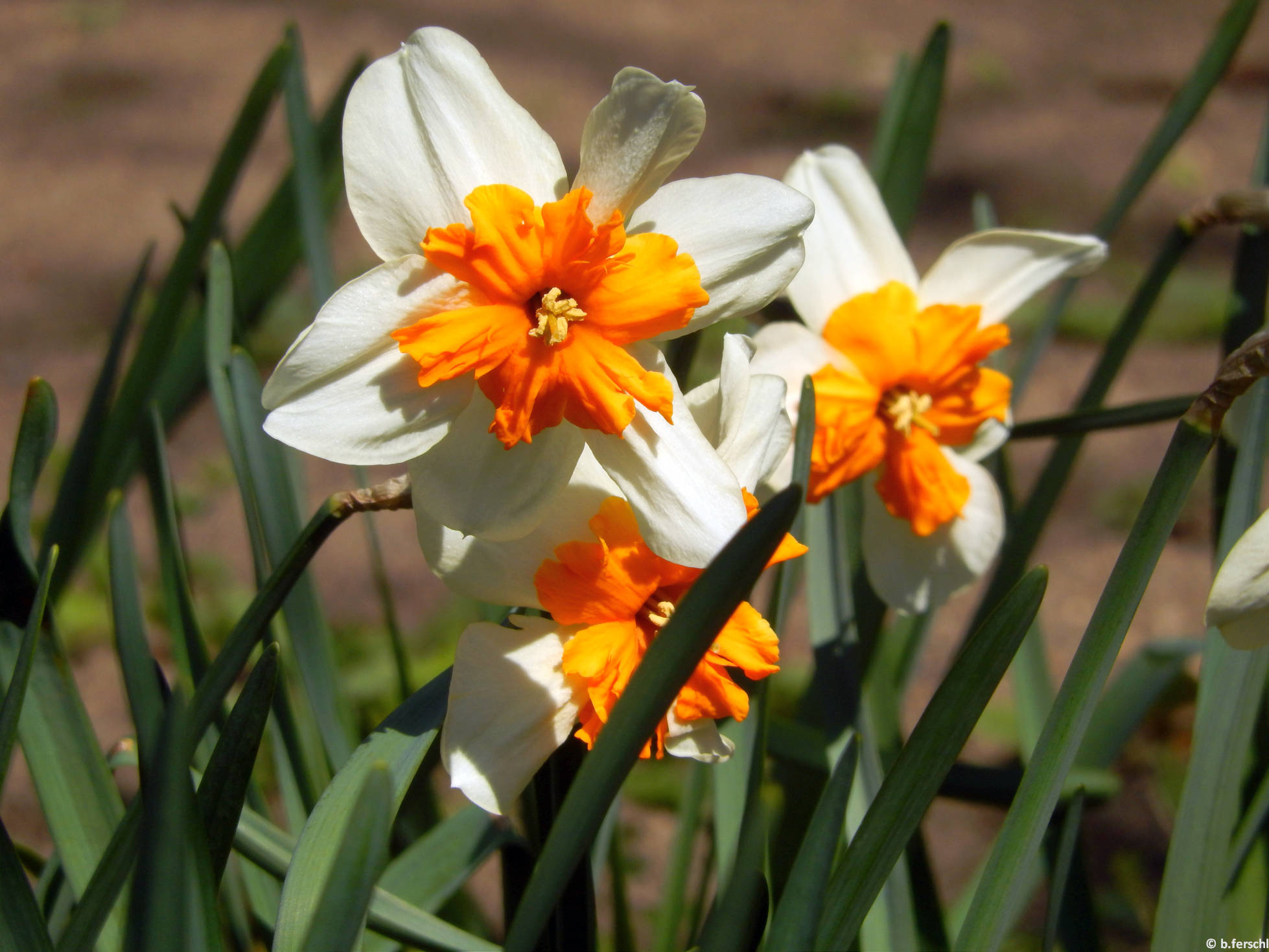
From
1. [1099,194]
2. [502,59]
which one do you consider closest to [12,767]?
[502,59]

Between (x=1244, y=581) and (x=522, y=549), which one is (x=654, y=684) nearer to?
(x=522, y=549)

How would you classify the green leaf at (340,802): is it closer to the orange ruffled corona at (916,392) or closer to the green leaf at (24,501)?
the green leaf at (24,501)

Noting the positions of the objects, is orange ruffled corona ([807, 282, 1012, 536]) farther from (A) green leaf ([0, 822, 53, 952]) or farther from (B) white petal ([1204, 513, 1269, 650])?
(A) green leaf ([0, 822, 53, 952])

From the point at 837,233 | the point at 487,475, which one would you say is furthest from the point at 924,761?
the point at 837,233

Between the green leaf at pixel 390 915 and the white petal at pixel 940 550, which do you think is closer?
the green leaf at pixel 390 915

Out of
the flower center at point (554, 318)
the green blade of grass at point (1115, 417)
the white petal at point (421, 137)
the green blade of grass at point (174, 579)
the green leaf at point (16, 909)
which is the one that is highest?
the green blade of grass at point (1115, 417)

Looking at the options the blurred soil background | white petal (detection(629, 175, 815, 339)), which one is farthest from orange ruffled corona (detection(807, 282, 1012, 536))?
the blurred soil background

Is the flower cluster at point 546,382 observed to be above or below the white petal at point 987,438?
below

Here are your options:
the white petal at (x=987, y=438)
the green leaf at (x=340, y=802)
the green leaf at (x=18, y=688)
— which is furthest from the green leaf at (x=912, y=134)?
the green leaf at (x=18, y=688)
